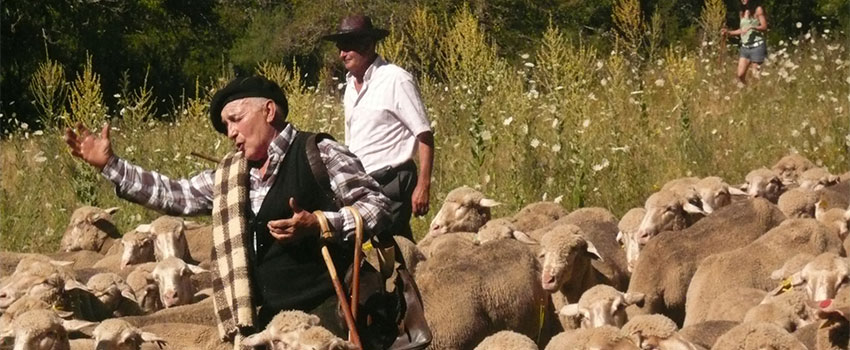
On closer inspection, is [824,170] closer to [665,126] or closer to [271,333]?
[665,126]

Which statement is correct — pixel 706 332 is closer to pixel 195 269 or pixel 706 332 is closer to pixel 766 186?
pixel 195 269

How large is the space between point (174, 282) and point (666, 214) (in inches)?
156

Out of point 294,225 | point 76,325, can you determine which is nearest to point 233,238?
point 294,225

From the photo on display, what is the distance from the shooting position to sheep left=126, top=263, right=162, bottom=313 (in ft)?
38.5

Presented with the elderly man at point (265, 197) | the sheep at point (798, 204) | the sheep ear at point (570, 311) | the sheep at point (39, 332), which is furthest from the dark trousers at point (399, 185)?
the sheep at point (798, 204)

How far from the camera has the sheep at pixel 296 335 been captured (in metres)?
7.24

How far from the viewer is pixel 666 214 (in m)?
13.1

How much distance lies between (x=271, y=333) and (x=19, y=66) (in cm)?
2245

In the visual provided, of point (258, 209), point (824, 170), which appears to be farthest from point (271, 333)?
point (824, 170)

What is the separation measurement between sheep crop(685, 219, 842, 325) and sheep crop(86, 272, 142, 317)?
3690mm

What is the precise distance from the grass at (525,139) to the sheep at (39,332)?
610cm

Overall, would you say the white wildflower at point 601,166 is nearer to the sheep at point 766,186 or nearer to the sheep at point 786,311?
the sheep at point 766,186

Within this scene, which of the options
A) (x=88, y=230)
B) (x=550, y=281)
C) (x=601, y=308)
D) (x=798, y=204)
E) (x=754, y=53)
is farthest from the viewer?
(x=754, y=53)

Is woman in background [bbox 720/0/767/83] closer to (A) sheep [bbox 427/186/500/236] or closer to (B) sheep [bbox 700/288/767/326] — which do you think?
(A) sheep [bbox 427/186/500/236]
